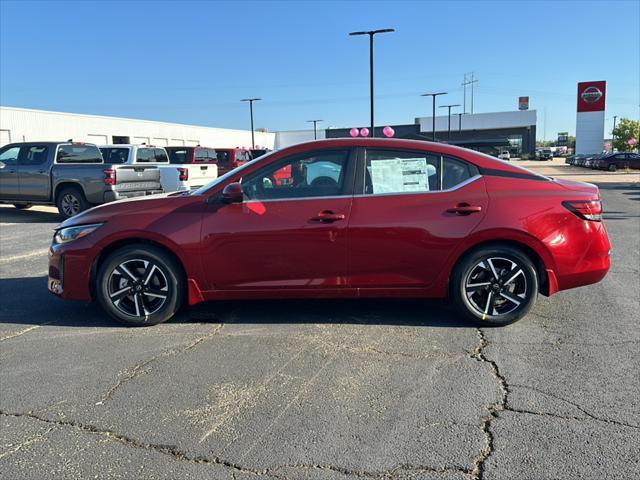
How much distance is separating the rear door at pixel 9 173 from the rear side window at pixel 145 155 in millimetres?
3070

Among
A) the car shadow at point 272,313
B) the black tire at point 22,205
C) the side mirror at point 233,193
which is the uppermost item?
the side mirror at point 233,193

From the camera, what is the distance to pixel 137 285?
15.5 feet

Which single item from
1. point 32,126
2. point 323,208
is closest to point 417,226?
point 323,208

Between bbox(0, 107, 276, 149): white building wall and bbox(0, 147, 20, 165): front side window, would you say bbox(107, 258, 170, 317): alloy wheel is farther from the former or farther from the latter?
bbox(0, 107, 276, 149): white building wall

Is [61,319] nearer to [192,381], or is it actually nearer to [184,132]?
[192,381]

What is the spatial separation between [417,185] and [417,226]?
385mm

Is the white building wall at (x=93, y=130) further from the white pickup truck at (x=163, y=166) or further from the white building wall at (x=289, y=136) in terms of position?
the white pickup truck at (x=163, y=166)

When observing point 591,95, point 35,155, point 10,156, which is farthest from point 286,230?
point 591,95

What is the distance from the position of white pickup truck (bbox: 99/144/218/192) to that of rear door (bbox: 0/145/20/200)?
2.42 m

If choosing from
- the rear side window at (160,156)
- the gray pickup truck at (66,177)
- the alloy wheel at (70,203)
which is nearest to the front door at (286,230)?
the gray pickup truck at (66,177)

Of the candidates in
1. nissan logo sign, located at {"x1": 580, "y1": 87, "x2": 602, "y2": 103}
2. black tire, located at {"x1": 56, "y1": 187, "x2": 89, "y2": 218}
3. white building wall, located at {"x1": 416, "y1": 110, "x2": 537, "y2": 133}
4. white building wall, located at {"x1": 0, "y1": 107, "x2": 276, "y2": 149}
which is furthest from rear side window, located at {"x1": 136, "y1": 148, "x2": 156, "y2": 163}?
white building wall, located at {"x1": 416, "y1": 110, "x2": 537, "y2": 133}

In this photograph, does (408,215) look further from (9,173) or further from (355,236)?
(9,173)

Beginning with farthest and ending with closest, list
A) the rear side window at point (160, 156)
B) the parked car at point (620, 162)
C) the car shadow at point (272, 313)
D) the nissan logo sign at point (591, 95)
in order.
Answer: the nissan logo sign at point (591, 95) < the parked car at point (620, 162) < the rear side window at point (160, 156) < the car shadow at point (272, 313)

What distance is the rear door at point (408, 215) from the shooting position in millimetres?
4484
